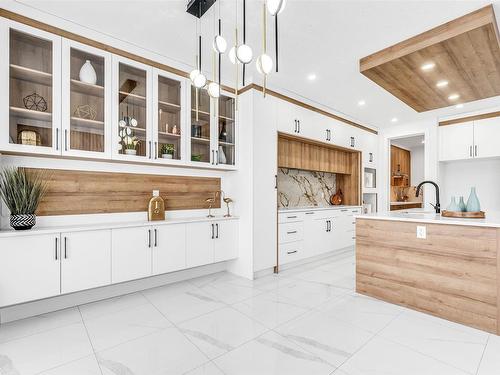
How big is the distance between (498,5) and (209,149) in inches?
120

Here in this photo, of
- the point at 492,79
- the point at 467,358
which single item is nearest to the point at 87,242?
the point at 467,358

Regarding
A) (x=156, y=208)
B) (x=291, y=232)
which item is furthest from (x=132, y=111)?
(x=291, y=232)

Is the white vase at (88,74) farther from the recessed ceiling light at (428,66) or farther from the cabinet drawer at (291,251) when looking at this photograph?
the recessed ceiling light at (428,66)

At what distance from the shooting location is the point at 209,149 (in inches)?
A: 138

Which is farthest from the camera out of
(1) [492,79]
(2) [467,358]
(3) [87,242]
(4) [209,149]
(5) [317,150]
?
(5) [317,150]

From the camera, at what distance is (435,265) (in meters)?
2.46

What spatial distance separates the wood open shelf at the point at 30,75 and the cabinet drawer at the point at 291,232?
3.14 meters

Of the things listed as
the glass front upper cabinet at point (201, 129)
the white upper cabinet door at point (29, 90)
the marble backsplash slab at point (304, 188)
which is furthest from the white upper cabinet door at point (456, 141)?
the white upper cabinet door at point (29, 90)

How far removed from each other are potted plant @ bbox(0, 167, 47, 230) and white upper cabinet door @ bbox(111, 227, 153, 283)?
27.0 inches

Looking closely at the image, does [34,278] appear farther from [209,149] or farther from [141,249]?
[209,149]

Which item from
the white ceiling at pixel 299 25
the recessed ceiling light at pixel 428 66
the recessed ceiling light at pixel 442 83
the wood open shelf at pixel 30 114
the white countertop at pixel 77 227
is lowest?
the white countertop at pixel 77 227

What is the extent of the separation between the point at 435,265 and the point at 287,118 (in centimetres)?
263

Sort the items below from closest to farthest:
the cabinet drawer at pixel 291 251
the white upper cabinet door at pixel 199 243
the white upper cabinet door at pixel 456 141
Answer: the white upper cabinet door at pixel 199 243, the cabinet drawer at pixel 291 251, the white upper cabinet door at pixel 456 141

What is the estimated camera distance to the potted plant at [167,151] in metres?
3.12
